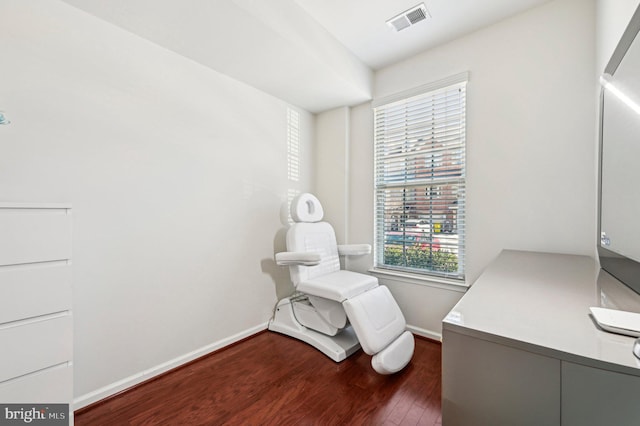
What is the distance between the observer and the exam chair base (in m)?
2.05

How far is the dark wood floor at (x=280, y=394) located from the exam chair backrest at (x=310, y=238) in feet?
2.16

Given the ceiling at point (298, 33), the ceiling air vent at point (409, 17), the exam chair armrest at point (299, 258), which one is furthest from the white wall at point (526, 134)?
the exam chair armrest at point (299, 258)

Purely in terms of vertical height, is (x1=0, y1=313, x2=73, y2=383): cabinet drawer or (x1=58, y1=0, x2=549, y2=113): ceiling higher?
(x1=58, y1=0, x2=549, y2=113): ceiling

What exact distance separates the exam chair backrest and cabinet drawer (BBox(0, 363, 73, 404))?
1419 millimetres

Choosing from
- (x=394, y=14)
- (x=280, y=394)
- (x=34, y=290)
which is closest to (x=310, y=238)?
(x=280, y=394)

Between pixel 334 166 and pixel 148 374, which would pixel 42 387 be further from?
pixel 334 166

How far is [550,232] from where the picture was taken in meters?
1.85

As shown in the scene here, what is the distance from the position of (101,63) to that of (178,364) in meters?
2.03

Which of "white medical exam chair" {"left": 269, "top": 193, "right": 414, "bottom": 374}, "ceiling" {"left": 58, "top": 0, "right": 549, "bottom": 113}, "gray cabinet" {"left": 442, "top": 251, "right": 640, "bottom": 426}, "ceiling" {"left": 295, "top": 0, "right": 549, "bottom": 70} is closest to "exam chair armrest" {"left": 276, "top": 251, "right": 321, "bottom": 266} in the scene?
"white medical exam chair" {"left": 269, "top": 193, "right": 414, "bottom": 374}

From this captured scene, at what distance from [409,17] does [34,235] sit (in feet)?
8.41

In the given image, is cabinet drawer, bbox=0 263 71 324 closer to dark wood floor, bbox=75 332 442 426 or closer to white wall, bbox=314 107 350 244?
dark wood floor, bbox=75 332 442 426

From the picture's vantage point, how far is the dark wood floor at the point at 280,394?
57.1 inches

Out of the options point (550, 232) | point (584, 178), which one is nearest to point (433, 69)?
point (584, 178)

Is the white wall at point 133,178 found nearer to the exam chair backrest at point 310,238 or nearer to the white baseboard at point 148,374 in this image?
the white baseboard at point 148,374
